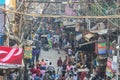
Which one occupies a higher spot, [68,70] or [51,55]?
[68,70]

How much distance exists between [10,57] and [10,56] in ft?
0.13

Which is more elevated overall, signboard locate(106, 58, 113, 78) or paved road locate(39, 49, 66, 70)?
signboard locate(106, 58, 113, 78)

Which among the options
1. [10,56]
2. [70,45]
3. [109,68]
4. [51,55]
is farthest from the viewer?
[70,45]

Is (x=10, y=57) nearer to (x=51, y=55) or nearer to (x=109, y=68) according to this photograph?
(x=109, y=68)

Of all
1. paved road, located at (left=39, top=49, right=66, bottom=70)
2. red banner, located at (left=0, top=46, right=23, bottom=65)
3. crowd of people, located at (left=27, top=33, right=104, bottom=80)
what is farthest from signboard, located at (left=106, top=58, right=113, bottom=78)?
paved road, located at (left=39, top=49, right=66, bottom=70)

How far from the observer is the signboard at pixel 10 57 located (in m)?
15.8

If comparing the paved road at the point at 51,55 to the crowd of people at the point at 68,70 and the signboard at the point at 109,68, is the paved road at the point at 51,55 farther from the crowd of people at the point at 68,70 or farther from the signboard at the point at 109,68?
the signboard at the point at 109,68

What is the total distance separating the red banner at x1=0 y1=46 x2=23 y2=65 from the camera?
15.8 m

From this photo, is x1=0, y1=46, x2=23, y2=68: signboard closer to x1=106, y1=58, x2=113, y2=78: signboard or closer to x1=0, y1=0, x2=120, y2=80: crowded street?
x1=0, y1=0, x2=120, y2=80: crowded street

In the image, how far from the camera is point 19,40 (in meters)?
18.7

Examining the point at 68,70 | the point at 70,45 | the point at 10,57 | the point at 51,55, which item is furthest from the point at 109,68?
the point at 70,45

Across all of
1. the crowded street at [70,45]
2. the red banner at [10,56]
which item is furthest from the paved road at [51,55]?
the red banner at [10,56]

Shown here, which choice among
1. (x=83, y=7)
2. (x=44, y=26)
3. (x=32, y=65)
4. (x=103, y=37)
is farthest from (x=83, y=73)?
(x=44, y=26)

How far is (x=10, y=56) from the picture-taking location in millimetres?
16031
